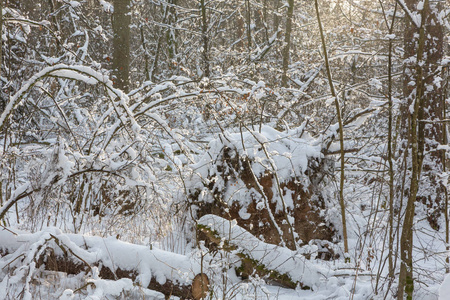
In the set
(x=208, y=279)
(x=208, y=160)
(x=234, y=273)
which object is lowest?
(x=234, y=273)

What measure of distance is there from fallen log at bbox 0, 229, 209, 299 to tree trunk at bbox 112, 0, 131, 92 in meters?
4.09

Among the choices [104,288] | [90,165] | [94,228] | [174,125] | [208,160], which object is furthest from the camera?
[174,125]

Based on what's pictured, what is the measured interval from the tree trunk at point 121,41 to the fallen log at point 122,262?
4089mm

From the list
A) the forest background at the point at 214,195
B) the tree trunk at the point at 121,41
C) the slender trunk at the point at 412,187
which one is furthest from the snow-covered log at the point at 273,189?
the slender trunk at the point at 412,187

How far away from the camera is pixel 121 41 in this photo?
23.7 feet

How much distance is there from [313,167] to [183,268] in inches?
121

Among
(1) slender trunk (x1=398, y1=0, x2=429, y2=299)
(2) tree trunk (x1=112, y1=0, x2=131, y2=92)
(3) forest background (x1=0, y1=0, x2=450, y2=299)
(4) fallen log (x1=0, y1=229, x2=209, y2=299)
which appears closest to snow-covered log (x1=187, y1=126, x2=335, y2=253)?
(3) forest background (x1=0, y1=0, x2=450, y2=299)

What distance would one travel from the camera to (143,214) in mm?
4137

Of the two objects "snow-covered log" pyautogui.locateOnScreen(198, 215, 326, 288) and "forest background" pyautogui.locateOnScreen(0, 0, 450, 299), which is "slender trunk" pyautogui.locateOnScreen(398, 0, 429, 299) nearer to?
"forest background" pyautogui.locateOnScreen(0, 0, 450, 299)

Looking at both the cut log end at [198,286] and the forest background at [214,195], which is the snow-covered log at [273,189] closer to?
the forest background at [214,195]

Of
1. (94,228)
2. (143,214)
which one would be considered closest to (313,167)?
(143,214)

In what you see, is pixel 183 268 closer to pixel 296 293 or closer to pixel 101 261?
pixel 101 261

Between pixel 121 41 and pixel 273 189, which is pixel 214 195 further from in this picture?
pixel 121 41

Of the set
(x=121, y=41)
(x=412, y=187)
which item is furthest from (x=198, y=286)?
(x=121, y=41)
